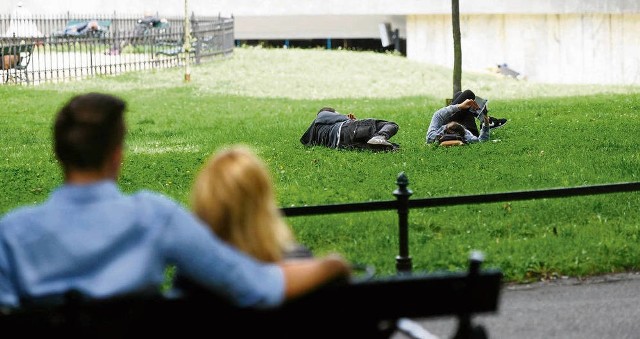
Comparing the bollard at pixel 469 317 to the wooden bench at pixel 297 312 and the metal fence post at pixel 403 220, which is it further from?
the metal fence post at pixel 403 220

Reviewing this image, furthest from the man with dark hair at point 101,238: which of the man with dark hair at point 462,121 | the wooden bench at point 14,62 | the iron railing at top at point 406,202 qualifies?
the wooden bench at point 14,62

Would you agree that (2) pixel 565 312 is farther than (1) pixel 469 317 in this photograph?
Yes

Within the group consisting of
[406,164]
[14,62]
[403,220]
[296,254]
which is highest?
[14,62]

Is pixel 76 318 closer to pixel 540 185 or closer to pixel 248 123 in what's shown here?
pixel 540 185

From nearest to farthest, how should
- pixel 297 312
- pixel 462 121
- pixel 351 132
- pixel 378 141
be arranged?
pixel 297 312, pixel 378 141, pixel 351 132, pixel 462 121

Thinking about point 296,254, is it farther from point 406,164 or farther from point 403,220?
point 406,164

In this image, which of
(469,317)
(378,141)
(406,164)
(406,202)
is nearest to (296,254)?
(469,317)

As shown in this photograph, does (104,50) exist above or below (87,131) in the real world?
above

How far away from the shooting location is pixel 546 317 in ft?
25.8

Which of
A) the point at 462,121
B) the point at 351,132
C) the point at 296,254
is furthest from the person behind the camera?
the point at 462,121

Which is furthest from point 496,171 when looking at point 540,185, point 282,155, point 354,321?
point 354,321

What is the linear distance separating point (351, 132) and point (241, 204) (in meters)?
10.8

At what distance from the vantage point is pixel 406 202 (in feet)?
25.1

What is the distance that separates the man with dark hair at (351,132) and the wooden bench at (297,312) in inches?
392
